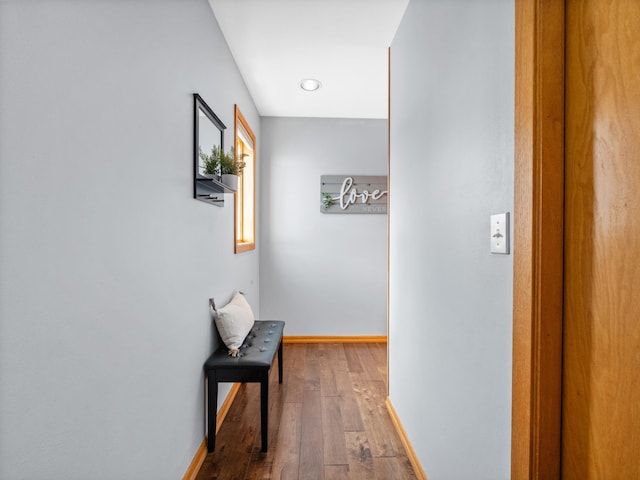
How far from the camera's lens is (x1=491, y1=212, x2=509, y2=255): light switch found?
979 mm

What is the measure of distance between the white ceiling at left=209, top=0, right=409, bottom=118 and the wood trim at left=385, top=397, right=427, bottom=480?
247 cm

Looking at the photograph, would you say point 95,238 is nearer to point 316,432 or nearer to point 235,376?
point 235,376

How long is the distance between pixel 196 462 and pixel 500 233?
1834 mm

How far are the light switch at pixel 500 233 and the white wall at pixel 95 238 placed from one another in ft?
3.72

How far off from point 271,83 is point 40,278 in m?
2.79

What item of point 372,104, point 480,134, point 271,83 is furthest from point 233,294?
point 372,104

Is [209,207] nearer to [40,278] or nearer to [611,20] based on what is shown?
[40,278]

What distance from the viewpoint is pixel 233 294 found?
274 cm

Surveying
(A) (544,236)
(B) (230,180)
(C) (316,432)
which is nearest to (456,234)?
(A) (544,236)

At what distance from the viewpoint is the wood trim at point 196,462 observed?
5.60ft

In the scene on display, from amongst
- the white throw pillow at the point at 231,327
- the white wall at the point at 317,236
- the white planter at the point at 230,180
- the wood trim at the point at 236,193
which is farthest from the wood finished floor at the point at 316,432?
the white planter at the point at 230,180

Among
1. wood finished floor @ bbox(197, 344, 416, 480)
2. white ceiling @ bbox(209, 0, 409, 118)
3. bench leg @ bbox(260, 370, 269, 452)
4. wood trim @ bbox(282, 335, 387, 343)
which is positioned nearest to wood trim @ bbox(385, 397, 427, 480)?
wood finished floor @ bbox(197, 344, 416, 480)

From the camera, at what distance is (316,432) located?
7.17 ft

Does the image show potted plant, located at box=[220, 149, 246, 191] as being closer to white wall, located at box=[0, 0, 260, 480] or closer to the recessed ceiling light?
white wall, located at box=[0, 0, 260, 480]
